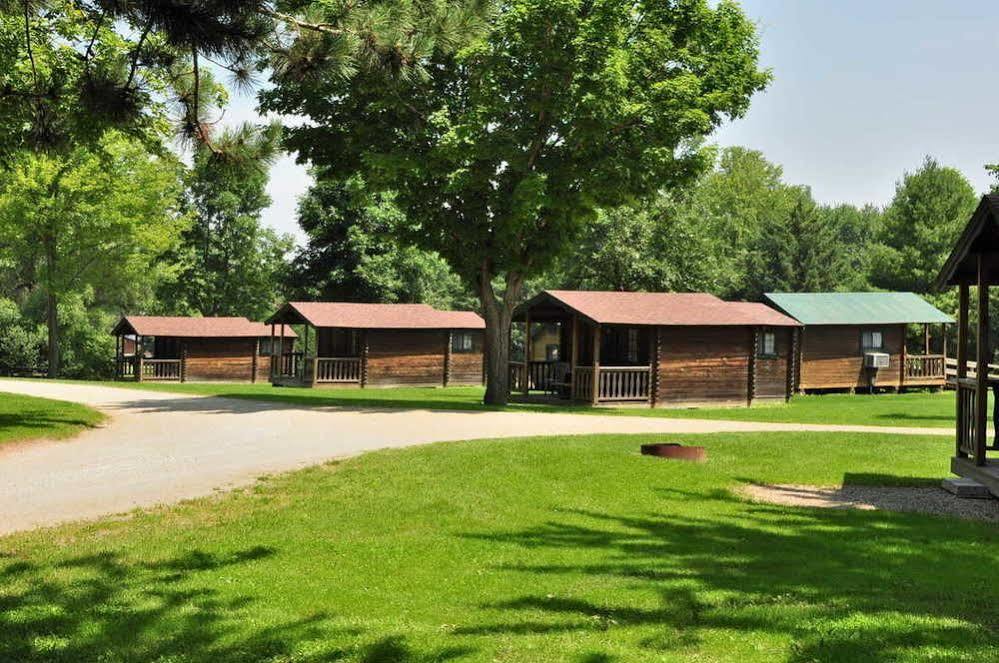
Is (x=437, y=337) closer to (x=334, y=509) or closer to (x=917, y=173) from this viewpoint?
(x=334, y=509)

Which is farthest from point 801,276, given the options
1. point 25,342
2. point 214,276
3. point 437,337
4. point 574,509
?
point 574,509

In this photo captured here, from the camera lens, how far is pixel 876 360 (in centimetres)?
4406

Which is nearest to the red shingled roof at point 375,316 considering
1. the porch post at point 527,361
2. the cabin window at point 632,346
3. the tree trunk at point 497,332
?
the porch post at point 527,361

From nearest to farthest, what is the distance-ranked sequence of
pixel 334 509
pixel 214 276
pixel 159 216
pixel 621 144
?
1. pixel 334 509
2. pixel 621 144
3. pixel 159 216
4. pixel 214 276

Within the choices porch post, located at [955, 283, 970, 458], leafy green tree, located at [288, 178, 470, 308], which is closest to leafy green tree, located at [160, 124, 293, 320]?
leafy green tree, located at [288, 178, 470, 308]

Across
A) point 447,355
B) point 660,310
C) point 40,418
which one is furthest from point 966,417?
point 447,355

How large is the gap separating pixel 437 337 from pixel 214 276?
2381 centimetres

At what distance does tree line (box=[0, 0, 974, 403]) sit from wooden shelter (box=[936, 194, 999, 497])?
680cm

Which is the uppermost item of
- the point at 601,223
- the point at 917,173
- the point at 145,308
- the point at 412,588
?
the point at 917,173

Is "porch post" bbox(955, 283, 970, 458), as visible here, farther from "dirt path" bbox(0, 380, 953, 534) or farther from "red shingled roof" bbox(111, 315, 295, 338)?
"red shingled roof" bbox(111, 315, 295, 338)

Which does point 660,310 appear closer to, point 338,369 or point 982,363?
point 338,369

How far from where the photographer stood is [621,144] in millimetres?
27469

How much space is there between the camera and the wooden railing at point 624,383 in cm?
3269

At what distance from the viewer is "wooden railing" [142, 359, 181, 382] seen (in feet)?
160
